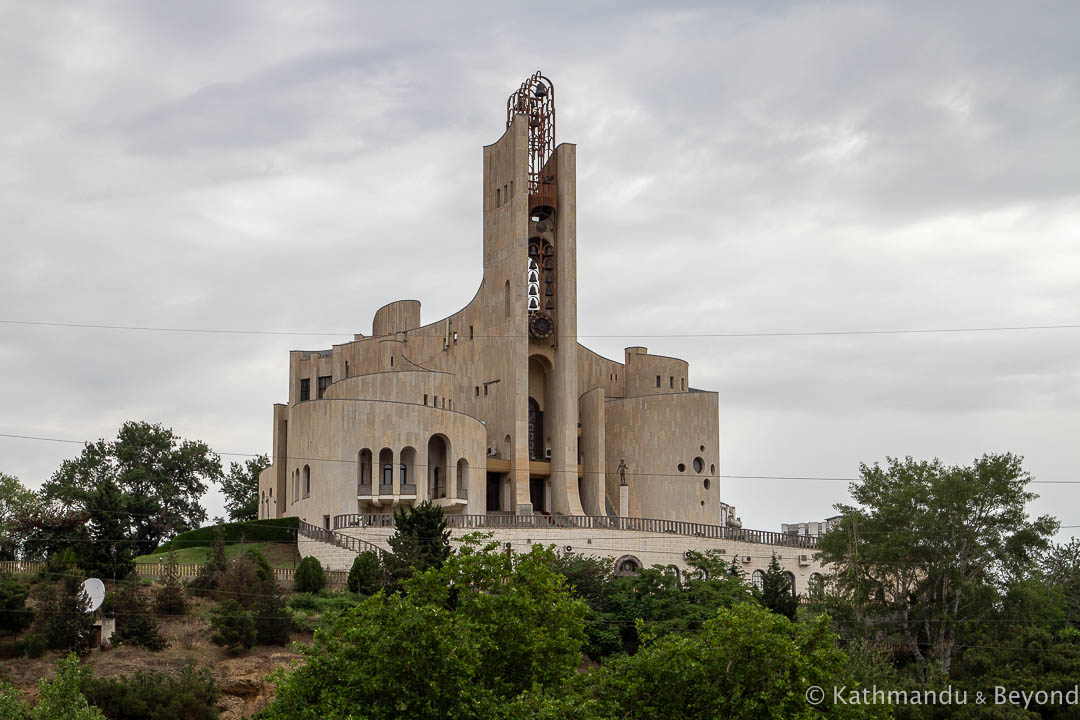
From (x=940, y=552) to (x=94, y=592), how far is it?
1111 inches

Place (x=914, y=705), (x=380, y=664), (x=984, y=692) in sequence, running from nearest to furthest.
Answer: (x=380, y=664) < (x=914, y=705) < (x=984, y=692)

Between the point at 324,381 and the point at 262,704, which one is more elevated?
the point at 324,381

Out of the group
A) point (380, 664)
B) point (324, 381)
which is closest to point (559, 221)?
point (324, 381)

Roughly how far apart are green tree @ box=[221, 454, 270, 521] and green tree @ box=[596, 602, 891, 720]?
64789 mm

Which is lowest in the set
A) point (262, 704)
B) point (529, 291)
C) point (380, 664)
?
point (262, 704)

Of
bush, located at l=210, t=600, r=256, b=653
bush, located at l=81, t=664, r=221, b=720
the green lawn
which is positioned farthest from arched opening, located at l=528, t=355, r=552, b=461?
bush, located at l=81, t=664, r=221, b=720

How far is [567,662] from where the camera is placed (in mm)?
28812

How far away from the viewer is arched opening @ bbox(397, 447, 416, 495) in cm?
5944

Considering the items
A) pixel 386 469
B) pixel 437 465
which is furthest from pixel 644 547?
pixel 386 469

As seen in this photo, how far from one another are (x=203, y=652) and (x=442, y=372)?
28916 mm

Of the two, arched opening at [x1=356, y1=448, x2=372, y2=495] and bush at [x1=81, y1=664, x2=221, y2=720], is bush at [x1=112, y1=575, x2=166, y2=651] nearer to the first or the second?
bush at [x1=81, y1=664, x2=221, y2=720]

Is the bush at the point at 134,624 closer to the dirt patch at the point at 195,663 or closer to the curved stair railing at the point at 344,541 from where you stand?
the dirt patch at the point at 195,663

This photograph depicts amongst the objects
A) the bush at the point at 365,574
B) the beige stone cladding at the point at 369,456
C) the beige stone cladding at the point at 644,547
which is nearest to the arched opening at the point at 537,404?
the beige stone cladding at the point at 369,456

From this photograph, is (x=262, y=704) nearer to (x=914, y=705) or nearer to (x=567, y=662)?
(x=567, y=662)
